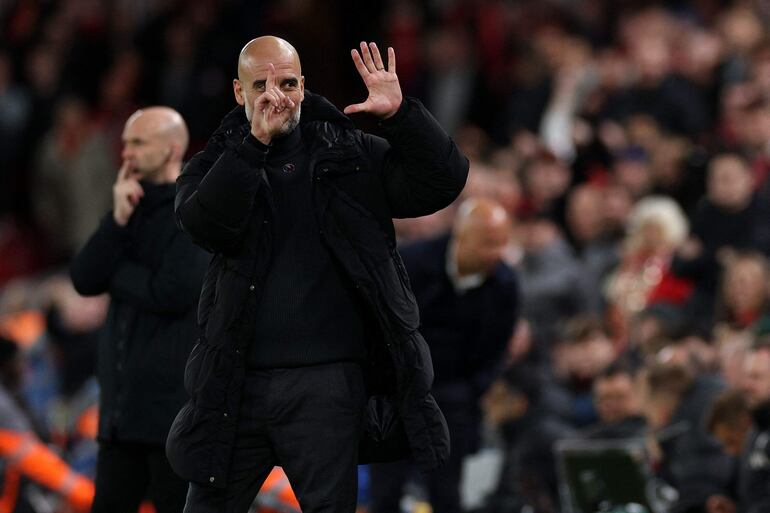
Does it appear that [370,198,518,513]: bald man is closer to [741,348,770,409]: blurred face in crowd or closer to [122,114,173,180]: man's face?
[741,348,770,409]: blurred face in crowd

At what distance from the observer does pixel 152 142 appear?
6.54 metres

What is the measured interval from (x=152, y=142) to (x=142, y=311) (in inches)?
27.2

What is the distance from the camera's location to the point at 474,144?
47.5 ft

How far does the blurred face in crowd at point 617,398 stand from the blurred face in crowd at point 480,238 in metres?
1.05

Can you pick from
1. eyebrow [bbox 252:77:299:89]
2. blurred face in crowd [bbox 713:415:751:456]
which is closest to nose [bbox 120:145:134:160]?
eyebrow [bbox 252:77:299:89]

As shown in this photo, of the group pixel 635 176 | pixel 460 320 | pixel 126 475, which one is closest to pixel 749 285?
pixel 460 320

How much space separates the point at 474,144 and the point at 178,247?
325 inches

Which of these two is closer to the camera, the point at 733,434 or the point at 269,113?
the point at 269,113

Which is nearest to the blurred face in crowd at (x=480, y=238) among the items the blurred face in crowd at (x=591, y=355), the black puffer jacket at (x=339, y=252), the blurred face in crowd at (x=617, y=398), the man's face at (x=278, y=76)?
the blurred face in crowd at (x=617, y=398)

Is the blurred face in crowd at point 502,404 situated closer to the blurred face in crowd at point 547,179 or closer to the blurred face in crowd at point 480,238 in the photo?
the blurred face in crowd at point 480,238

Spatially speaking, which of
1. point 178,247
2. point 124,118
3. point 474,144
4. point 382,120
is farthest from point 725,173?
point 124,118

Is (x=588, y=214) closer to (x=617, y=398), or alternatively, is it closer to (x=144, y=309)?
(x=617, y=398)

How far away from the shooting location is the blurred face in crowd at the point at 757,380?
7441 mm

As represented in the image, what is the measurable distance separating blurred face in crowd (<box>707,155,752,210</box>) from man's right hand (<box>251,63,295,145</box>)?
20.3 ft
